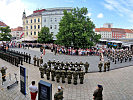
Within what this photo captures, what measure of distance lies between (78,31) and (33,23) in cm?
3547

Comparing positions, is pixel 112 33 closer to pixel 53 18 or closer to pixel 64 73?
pixel 53 18

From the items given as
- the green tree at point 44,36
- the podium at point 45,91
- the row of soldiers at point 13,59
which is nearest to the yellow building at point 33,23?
the green tree at point 44,36

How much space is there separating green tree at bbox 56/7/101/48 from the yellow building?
2822 centimetres

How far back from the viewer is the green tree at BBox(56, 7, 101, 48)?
2712 centimetres

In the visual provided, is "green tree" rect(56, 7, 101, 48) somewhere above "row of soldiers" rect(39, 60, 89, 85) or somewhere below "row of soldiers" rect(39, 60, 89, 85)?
above

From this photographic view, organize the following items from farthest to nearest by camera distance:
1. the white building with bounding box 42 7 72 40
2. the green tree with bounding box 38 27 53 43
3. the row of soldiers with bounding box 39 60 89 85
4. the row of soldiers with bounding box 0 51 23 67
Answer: the white building with bounding box 42 7 72 40 → the green tree with bounding box 38 27 53 43 → the row of soldiers with bounding box 0 51 23 67 → the row of soldiers with bounding box 39 60 89 85

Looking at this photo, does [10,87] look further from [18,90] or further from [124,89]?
[124,89]

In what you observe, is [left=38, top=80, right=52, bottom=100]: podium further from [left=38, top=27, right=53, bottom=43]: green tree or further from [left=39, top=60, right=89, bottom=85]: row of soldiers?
[left=38, top=27, right=53, bottom=43]: green tree

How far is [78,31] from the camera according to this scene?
2772 centimetres

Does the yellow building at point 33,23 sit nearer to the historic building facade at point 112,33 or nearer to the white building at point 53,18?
the white building at point 53,18

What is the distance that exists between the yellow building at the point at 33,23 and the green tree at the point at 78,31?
92.6 feet

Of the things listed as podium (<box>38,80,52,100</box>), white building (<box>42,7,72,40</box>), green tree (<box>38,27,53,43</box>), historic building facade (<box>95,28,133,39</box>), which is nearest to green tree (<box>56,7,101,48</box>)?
green tree (<box>38,27,53,43</box>)

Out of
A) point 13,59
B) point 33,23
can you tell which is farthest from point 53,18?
point 13,59

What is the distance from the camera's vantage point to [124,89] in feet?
32.3
